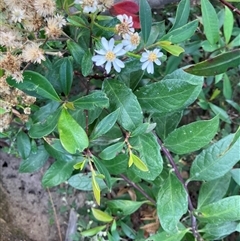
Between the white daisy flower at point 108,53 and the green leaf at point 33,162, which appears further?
the green leaf at point 33,162

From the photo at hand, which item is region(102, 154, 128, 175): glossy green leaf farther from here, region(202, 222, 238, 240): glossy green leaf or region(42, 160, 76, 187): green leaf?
region(202, 222, 238, 240): glossy green leaf

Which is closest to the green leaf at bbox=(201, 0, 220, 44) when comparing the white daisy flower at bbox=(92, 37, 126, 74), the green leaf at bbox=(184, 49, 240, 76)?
the green leaf at bbox=(184, 49, 240, 76)

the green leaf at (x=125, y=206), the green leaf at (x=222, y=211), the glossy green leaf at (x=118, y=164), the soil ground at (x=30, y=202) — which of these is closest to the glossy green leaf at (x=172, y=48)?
the glossy green leaf at (x=118, y=164)

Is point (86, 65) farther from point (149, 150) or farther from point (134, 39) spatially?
point (149, 150)

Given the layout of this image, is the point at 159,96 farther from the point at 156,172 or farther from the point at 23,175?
the point at 23,175

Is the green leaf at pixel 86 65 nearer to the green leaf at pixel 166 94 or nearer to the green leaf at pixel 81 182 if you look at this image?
the green leaf at pixel 166 94

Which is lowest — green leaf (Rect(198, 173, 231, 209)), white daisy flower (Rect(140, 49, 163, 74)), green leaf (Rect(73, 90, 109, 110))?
green leaf (Rect(198, 173, 231, 209))

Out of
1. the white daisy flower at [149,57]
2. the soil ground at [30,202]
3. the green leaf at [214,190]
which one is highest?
the white daisy flower at [149,57]

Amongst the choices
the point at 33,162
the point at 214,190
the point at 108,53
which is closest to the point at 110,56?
the point at 108,53
